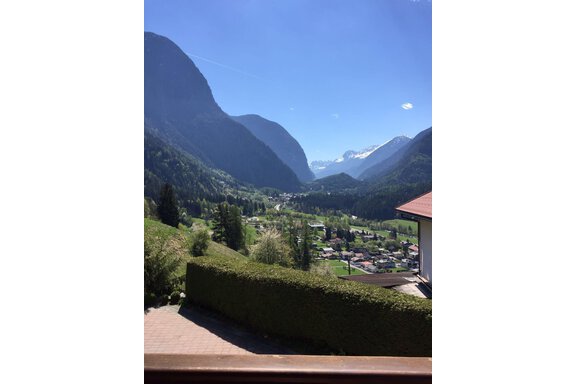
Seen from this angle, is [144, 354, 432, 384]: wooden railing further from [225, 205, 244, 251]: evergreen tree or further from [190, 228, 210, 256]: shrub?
[225, 205, 244, 251]: evergreen tree

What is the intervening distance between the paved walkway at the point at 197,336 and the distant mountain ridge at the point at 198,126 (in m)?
74.5

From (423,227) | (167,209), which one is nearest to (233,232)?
(167,209)

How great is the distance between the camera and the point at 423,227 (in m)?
4.46

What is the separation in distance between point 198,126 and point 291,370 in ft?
314

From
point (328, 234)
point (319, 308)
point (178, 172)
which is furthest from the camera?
point (178, 172)

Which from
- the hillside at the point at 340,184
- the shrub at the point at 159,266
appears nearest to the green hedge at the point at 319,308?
the shrub at the point at 159,266

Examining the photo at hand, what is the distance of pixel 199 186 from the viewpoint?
1964 inches

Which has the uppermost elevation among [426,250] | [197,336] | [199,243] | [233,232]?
[426,250]

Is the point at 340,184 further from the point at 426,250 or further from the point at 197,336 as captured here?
the point at 197,336

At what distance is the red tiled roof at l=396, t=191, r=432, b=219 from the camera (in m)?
3.88

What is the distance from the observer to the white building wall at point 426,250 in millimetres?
4258

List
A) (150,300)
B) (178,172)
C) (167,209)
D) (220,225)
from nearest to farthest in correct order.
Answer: (150,300), (167,209), (220,225), (178,172)

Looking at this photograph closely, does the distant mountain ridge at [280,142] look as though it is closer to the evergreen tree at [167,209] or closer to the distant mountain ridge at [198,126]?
the distant mountain ridge at [198,126]

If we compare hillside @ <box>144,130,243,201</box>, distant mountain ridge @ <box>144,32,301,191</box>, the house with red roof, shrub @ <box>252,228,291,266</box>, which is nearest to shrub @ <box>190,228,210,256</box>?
shrub @ <box>252,228,291,266</box>
